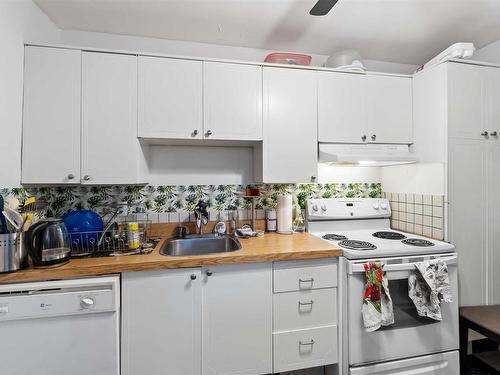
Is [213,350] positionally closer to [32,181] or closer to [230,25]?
[32,181]

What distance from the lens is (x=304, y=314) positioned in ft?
4.93

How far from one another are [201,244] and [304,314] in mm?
845

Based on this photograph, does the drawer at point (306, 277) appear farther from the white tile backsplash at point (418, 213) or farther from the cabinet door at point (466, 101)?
the cabinet door at point (466, 101)

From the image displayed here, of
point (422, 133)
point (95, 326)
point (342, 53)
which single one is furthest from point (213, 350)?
point (342, 53)

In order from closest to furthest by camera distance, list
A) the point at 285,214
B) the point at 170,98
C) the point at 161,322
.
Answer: the point at 161,322 < the point at 170,98 < the point at 285,214

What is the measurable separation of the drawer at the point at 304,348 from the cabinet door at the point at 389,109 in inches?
55.5

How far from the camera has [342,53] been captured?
6.44 feet

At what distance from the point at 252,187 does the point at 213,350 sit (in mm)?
1146

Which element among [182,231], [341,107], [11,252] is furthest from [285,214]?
[11,252]

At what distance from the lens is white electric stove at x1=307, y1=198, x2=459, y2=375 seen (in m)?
1.50

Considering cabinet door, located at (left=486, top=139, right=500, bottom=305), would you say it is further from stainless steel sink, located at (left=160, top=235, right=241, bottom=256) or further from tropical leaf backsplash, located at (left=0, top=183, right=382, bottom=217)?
stainless steel sink, located at (left=160, top=235, right=241, bottom=256)

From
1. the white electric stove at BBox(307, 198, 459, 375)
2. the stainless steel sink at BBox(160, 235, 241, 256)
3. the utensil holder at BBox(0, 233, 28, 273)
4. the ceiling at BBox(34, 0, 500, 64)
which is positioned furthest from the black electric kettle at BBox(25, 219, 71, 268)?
the white electric stove at BBox(307, 198, 459, 375)

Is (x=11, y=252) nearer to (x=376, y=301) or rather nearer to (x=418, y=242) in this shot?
(x=376, y=301)

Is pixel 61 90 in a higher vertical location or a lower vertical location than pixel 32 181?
higher
